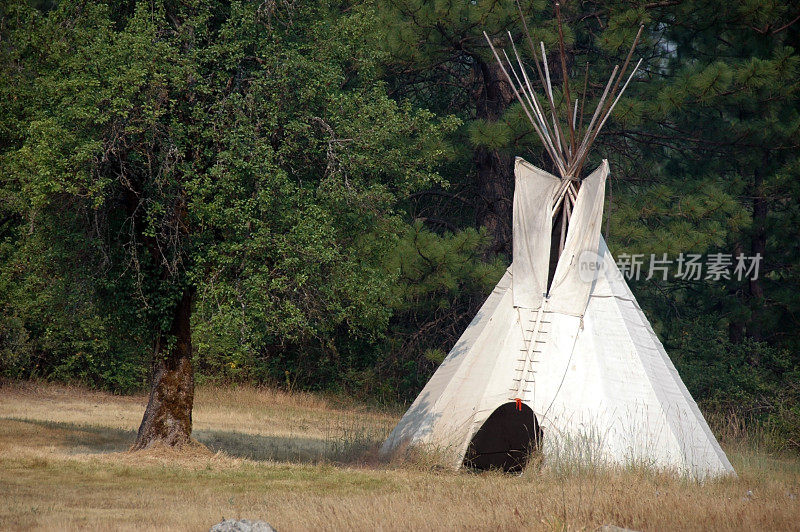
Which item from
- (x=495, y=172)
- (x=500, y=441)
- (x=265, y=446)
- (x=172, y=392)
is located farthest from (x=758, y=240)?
(x=172, y=392)

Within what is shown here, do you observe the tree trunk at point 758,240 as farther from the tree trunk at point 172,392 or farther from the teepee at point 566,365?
the tree trunk at point 172,392

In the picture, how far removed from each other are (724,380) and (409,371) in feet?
23.3

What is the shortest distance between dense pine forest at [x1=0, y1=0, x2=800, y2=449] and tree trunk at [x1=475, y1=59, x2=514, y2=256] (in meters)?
0.06

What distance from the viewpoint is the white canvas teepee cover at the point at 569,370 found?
9.56 meters

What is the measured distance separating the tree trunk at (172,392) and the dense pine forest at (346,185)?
6 centimetres

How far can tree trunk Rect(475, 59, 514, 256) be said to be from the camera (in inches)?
749

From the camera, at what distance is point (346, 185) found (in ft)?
32.0

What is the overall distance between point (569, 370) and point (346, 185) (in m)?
3.41

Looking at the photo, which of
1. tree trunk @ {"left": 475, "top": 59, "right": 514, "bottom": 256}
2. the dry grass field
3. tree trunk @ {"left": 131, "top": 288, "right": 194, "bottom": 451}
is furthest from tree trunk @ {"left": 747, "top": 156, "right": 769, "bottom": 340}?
tree trunk @ {"left": 131, "top": 288, "right": 194, "bottom": 451}

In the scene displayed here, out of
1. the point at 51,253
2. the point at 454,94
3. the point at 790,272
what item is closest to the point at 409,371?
the point at 454,94

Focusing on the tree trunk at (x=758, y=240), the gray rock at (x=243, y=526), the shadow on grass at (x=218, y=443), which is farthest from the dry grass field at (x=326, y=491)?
the tree trunk at (x=758, y=240)

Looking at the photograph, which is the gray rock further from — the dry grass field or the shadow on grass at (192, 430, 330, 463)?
the shadow on grass at (192, 430, 330, 463)

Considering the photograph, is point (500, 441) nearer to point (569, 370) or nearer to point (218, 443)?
point (569, 370)

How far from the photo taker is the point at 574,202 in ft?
35.4
